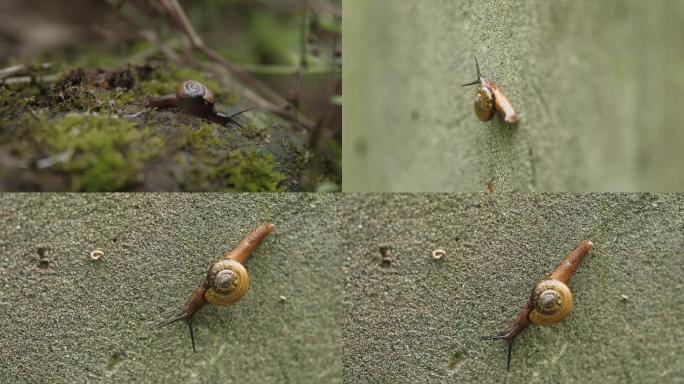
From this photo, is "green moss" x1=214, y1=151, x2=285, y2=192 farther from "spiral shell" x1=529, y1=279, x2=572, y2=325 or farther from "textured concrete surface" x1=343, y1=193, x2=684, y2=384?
"spiral shell" x1=529, y1=279, x2=572, y2=325

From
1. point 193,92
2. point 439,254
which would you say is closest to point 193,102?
point 193,92

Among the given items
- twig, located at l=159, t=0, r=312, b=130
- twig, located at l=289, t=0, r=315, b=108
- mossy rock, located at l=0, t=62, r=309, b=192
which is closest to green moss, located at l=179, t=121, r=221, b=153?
mossy rock, located at l=0, t=62, r=309, b=192

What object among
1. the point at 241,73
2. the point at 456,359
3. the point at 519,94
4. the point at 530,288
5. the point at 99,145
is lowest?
the point at 456,359

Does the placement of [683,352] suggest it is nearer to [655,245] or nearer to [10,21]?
[655,245]

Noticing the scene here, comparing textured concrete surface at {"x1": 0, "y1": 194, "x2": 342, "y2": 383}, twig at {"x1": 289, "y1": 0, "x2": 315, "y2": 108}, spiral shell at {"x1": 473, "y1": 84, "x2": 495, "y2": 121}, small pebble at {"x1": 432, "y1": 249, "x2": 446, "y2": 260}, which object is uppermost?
spiral shell at {"x1": 473, "y1": 84, "x2": 495, "y2": 121}

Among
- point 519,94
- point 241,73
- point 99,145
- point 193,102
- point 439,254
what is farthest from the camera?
point 241,73

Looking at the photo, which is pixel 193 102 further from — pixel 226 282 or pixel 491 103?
pixel 491 103

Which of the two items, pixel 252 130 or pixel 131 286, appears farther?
pixel 131 286
